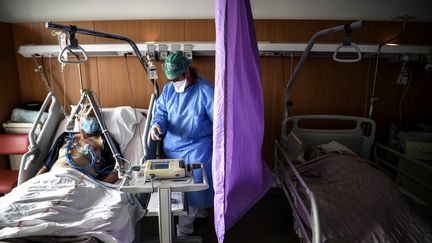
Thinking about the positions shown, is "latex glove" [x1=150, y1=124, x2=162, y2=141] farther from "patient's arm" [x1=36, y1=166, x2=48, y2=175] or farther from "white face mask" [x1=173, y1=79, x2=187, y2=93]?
"patient's arm" [x1=36, y1=166, x2=48, y2=175]

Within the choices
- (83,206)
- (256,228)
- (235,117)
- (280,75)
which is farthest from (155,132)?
(280,75)

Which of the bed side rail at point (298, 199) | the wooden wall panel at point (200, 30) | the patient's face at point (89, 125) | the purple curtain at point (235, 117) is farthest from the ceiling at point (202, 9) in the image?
the bed side rail at point (298, 199)

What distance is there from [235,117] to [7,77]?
104 inches

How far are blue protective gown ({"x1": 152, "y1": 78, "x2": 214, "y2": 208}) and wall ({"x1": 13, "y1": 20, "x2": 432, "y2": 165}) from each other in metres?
0.83

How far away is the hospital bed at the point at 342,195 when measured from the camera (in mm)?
1483

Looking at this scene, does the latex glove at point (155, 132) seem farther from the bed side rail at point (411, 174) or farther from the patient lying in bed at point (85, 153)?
the bed side rail at point (411, 174)

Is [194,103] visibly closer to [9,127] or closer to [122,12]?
[122,12]

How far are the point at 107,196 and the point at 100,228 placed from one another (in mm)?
344

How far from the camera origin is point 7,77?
107 inches

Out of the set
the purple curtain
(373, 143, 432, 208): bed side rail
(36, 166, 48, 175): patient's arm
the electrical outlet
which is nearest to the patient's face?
(36, 166, 48, 175): patient's arm

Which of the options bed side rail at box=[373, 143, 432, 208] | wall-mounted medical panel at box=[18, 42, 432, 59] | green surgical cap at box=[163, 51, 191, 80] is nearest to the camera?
green surgical cap at box=[163, 51, 191, 80]

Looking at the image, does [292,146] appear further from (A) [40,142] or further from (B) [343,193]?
(A) [40,142]

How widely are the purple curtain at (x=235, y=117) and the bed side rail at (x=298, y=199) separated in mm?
240

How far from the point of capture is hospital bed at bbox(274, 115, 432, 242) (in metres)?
1.48
